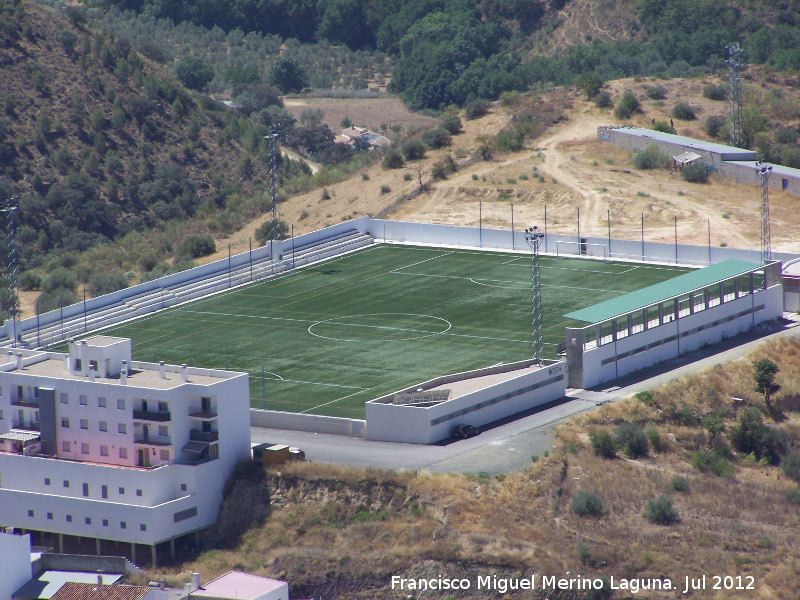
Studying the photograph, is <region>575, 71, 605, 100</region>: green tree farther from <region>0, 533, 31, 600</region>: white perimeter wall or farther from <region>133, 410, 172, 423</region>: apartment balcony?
<region>0, 533, 31, 600</region>: white perimeter wall

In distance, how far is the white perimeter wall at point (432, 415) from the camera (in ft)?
221

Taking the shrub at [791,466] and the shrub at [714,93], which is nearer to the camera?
the shrub at [791,466]

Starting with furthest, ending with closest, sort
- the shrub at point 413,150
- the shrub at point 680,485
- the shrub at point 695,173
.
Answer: the shrub at point 413,150 < the shrub at point 695,173 < the shrub at point 680,485

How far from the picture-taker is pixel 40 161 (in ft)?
473

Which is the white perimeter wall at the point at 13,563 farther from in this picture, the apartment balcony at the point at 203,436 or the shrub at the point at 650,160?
the shrub at the point at 650,160

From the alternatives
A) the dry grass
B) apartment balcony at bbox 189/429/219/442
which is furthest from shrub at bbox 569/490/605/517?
apartment balcony at bbox 189/429/219/442

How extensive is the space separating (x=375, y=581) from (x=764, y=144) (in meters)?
78.3

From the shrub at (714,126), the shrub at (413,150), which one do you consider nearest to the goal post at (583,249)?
the shrub at (413,150)

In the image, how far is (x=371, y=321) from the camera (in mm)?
87312

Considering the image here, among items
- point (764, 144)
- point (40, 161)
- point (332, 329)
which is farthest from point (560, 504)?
point (40, 161)

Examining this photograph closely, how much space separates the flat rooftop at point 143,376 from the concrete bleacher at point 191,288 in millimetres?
16408

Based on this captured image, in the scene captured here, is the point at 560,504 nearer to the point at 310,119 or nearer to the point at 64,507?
the point at 64,507

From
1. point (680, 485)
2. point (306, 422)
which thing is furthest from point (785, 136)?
point (306, 422)

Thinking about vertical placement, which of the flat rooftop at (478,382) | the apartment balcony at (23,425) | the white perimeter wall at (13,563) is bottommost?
the white perimeter wall at (13,563)
